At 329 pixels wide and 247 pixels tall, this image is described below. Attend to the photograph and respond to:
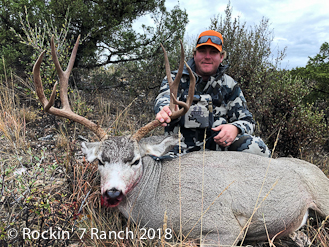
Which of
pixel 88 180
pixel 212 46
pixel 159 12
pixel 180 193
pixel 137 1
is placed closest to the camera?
pixel 180 193

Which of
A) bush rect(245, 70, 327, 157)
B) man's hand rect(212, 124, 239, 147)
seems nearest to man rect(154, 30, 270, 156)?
man's hand rect(212, 124, 239, 147)

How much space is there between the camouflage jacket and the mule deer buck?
0.82m

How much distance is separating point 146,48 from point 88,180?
3.87m

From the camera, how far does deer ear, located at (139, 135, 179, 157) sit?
272 cm

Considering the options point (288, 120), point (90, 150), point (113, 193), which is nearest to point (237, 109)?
point (288, 120)

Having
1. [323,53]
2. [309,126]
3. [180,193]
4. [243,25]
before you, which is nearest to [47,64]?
[180,193]

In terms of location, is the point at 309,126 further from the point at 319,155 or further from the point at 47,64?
the point at 47,64

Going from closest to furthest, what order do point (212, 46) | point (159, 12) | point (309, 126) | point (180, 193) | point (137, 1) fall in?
point (180, 193), point (212, 46), point (309, 126), point (137, 1), point (159, 12)

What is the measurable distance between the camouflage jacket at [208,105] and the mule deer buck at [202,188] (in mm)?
818

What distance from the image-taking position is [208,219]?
247cm

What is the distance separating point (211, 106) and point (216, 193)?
1.55 m

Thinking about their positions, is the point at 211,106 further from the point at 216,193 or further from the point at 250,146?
the point at 216,193

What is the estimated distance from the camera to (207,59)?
3846 mm

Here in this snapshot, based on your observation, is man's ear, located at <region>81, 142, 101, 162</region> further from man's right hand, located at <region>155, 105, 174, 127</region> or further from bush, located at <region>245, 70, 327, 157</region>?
bush, located at <region>245, 70, 327, 157</region>
